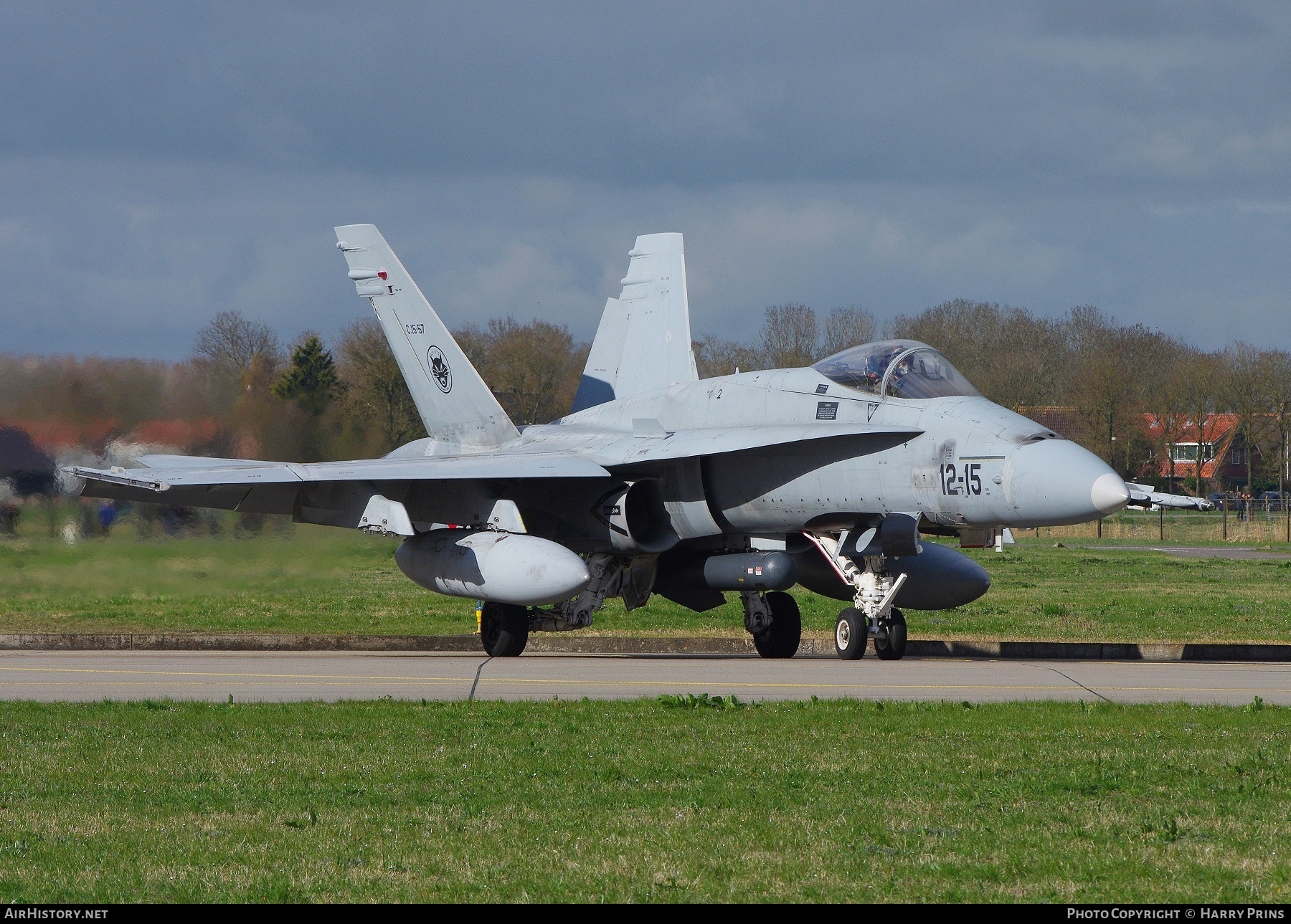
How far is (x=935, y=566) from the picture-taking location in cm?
1642

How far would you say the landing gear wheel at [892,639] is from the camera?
49.4 ft

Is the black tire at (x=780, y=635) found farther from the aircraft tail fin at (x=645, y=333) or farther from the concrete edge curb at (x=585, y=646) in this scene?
the aircraft tail fin at (x=645, y=333)

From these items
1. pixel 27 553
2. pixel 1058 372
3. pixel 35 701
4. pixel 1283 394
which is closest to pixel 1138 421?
pixel 1058 372

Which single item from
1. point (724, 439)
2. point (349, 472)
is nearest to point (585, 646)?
point (349, 472)

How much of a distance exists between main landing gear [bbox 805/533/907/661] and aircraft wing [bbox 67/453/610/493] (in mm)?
3086

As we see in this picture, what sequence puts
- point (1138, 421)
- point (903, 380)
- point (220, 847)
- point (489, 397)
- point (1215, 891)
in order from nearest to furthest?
1. point (1215, 891)
2. point (220, 847)
3. point (903, 380)
4. point (489, 397)
5. point (1138, 421)

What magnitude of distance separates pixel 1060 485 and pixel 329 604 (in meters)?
14.4

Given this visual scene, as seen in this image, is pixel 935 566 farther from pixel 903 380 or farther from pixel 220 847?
pixel 220 847

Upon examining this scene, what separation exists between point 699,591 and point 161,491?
617 cm

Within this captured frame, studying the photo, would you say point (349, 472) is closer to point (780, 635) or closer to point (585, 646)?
point (585, 646)

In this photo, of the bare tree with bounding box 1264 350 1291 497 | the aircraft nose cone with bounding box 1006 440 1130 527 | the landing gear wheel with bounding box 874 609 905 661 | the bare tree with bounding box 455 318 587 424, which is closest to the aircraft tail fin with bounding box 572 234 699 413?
the landing gear wheel with bounding box 874 609 905 661

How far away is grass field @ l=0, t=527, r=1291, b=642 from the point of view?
61.0 feet

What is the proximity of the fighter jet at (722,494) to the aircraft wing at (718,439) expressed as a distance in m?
0.03

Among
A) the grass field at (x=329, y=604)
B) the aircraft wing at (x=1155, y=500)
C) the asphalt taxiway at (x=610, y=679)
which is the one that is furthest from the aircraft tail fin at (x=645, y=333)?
the aircraft wing at (x=1155, y=500)
